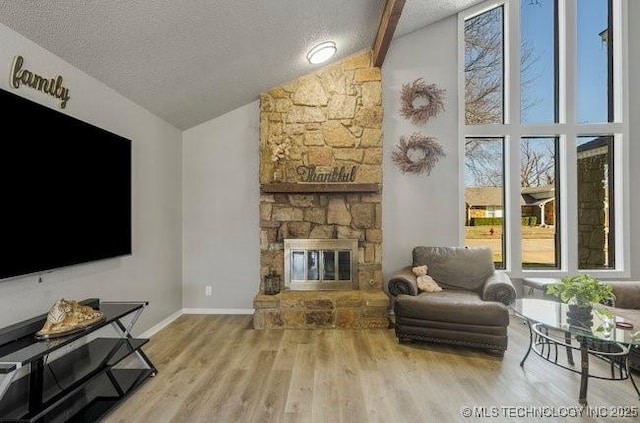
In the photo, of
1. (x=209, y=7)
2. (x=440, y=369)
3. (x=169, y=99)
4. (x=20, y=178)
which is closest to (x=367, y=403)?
(x=440, y=369)

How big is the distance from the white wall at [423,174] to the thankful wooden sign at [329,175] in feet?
1.63

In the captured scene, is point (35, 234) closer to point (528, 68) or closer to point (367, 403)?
point (367, 403)

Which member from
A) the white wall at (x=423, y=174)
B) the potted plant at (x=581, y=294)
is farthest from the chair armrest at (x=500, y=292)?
the white wall at (x=423, y=174)

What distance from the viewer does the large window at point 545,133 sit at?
4.07 meters

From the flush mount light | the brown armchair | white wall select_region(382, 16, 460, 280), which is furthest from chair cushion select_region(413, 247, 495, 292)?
the flush mount light

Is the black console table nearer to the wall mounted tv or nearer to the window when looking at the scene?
the wall mounted tv

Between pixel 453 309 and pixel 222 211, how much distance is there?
2935 mm

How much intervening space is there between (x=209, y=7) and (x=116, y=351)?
262cm

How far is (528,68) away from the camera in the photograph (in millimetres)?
4211

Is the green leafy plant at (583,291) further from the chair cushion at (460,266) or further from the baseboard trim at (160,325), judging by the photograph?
the baseboard trim at (160,325)

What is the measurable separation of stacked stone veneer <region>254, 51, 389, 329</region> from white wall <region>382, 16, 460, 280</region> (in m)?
0.19

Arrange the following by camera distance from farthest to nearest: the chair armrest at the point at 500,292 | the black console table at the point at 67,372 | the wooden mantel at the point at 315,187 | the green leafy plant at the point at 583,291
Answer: the wooden mantel at the point at 315,187
the chair armrest at the point at 500,292
the green leafy plant at the point at 583,291
the black console table at the point at 67,372

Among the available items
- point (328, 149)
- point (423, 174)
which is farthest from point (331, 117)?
point (423, 174)

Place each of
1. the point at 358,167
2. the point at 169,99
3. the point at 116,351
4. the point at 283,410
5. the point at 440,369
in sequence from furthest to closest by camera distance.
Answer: the point at 358,167, the point at 169,99, the point at 440,369, the point at 116,351, the point at 283,410
